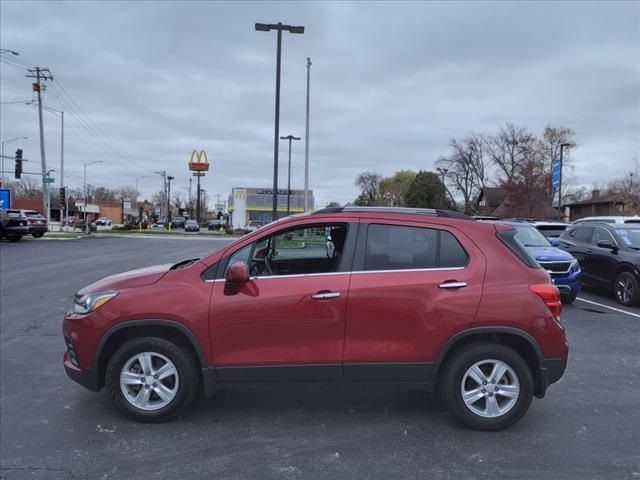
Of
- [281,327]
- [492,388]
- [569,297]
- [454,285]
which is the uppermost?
[454,285]

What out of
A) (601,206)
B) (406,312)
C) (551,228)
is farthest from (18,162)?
(601,206)

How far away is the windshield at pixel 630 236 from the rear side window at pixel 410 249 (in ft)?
26.5

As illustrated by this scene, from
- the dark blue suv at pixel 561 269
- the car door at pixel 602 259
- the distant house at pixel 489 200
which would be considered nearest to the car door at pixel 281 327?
the dark blue suv at pixel 561 269

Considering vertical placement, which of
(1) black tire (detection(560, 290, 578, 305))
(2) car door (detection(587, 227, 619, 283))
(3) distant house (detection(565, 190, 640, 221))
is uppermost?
(3) distant house (detection(565, 190, 640, 221))

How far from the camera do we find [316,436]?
396 centimetres

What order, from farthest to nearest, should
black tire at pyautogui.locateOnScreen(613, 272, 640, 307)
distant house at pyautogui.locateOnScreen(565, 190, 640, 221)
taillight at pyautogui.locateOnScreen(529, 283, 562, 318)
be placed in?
distant house at pyautogui.locateOnScreen(565, 190, 640, 221)
black tire at pyautogui.locateOnScreen(613, 272, 640, 307)
taillight at pyautogui.locateOnScreen(529, 283, 562, 318)

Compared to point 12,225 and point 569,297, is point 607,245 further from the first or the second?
point 12,225

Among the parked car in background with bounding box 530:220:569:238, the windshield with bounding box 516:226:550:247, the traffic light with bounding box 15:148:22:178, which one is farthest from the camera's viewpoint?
the traffic light with bounding box 15:148:22:178

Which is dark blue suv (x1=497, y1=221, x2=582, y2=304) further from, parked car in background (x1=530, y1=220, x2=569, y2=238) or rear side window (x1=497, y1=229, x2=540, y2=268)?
parked car in background (x1=530, y1=220, x2=569, y2=238)

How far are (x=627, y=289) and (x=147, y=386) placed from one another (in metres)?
9.53

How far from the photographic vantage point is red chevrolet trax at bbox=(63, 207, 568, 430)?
395 centimetres

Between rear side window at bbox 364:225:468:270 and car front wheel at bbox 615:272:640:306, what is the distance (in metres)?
7.53

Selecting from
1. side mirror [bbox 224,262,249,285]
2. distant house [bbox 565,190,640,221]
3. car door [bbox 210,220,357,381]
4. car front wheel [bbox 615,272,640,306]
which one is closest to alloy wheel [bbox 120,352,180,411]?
car door [bbox 210,220,357,381]

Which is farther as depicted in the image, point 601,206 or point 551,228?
point 601,206
